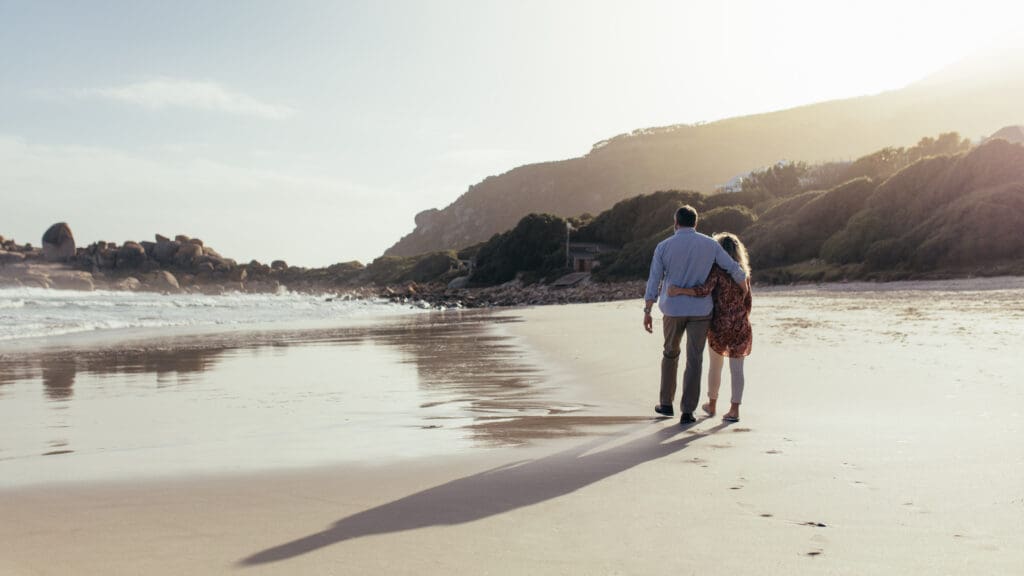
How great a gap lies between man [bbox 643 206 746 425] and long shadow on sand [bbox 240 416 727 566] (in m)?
0.97

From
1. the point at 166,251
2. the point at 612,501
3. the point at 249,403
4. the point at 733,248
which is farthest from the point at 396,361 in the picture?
the point at 166,251

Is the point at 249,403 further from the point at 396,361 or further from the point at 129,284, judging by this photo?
the point at 129,284

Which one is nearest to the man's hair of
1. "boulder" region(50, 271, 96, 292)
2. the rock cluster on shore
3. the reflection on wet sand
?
the reflection on wet sand

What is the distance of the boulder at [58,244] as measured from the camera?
91688 millimetres

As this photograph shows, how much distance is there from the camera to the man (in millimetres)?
5395

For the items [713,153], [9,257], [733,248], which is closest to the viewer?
[733,248]

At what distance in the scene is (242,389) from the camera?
738 cm

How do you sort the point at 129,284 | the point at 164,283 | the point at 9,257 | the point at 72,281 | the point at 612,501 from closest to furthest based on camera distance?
1. the point at 612,501
2. the point at 72,281
3. the point at 9,257
4. the point at 164,283
5. the point at 129,284

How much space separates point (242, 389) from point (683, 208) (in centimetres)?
498

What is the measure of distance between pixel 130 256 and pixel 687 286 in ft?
340

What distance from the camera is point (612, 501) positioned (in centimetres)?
322

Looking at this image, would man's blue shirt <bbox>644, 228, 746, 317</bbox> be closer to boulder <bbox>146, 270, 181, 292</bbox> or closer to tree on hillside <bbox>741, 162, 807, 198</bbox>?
tree on hillside <bbox>741, 162, 807, 198</bbox>

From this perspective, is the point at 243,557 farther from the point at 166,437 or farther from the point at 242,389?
the point at 242,389

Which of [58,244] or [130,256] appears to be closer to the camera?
[58,244]
